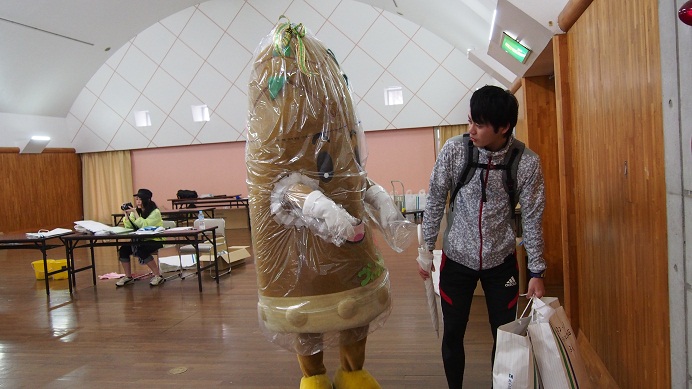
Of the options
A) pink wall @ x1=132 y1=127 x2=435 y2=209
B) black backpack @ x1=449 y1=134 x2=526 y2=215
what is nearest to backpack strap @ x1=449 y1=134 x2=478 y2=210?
black backpack @ x1=449 y1=134 x2=526 y2=215

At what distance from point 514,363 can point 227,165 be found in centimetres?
990

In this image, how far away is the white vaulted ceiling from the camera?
9.17 m

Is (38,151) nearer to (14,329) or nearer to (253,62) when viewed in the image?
(14,329)

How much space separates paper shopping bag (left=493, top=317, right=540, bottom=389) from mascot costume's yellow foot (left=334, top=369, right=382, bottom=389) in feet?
2.07

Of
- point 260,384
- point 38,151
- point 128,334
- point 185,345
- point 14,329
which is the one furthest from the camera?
point 38,151

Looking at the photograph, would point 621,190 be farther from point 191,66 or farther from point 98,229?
point 191,66

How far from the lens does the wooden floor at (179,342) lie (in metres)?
2.67

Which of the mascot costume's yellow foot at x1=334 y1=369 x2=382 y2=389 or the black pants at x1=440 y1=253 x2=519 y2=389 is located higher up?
the black pants at x1=440 y1=253 x2=519 y2=389

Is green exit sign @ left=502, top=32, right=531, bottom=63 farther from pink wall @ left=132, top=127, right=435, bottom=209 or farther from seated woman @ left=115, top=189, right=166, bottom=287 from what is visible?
pink wall @ left=132, top=127, right=435, bottom=209

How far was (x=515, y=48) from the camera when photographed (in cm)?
360

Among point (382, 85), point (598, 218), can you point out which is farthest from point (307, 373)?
point (382, 85)

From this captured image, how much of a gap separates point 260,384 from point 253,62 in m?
A: 1.60

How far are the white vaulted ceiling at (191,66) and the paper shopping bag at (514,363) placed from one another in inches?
294

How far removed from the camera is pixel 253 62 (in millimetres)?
1918
